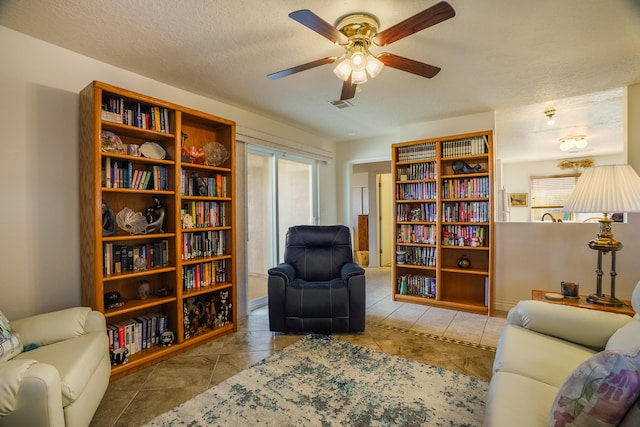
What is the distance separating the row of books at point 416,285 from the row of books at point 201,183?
2640 mm

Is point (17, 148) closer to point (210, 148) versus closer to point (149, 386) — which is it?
point (210, 148)

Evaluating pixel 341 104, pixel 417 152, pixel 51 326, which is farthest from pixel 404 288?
pixel 51 326

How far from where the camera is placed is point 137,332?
93.1 inches

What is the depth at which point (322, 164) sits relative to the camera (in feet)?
16.0

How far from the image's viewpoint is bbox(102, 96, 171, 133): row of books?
2.24 meters

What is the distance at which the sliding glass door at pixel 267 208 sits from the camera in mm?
3791

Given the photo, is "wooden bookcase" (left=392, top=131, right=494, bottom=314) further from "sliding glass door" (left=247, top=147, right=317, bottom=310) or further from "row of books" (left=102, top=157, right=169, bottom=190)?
"row of books" (left=102, top=157, right=169, bottom=190)

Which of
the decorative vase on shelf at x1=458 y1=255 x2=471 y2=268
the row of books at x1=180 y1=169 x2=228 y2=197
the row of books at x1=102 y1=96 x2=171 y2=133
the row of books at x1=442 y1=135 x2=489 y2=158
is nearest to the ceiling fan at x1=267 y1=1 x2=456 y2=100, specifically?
the row of books at x1=102 y1=96 x2=171 y2=133

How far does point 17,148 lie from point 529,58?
3766mm

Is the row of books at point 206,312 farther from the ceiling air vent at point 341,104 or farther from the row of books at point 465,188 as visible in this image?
the row of books at point 465,188

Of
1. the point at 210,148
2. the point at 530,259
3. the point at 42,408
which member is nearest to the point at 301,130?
the point at 210,148

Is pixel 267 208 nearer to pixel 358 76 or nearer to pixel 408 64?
pixel 358 76

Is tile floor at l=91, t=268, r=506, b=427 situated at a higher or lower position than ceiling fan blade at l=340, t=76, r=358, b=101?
lower

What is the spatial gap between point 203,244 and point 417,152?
2902 millimetres
